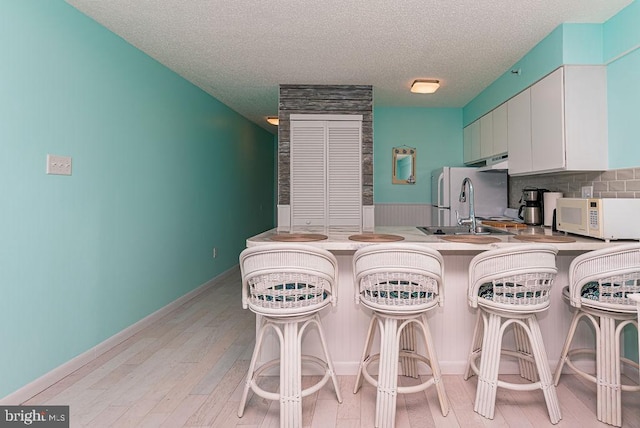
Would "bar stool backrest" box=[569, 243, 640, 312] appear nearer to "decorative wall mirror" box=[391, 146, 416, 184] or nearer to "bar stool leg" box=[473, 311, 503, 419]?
"bar stool leg" box=[473, 311, 503, 419]

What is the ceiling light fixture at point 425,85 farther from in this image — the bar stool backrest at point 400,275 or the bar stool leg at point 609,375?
the bar stool leg at point 609,375

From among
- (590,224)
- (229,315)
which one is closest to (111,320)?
(229,315)

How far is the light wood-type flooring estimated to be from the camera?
1.94 metres

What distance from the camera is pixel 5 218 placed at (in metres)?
2.06

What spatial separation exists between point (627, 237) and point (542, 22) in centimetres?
161

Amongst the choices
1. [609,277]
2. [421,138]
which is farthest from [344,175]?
[609,277]

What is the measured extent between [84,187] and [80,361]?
1.20 meters

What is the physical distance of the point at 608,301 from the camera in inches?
74.7

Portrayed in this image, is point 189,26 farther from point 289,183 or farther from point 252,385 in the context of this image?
point 252,385

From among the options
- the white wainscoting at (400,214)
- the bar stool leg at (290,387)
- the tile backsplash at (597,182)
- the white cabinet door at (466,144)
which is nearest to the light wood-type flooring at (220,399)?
the bar stool leg at (290,387)

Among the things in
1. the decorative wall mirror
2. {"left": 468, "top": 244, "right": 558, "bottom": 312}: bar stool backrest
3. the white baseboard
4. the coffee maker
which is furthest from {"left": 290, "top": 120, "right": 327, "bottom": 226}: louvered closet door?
{"left": 468, "top": 244, "right": 558, "bottom": 312}: bar stool backrest

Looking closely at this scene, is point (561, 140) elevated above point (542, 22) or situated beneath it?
situated beneath

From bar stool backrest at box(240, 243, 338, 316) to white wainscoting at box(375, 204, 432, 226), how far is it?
11.6 feet

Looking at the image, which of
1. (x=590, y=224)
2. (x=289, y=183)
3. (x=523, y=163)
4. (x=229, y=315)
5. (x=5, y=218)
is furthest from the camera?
(x=289, y=183)
